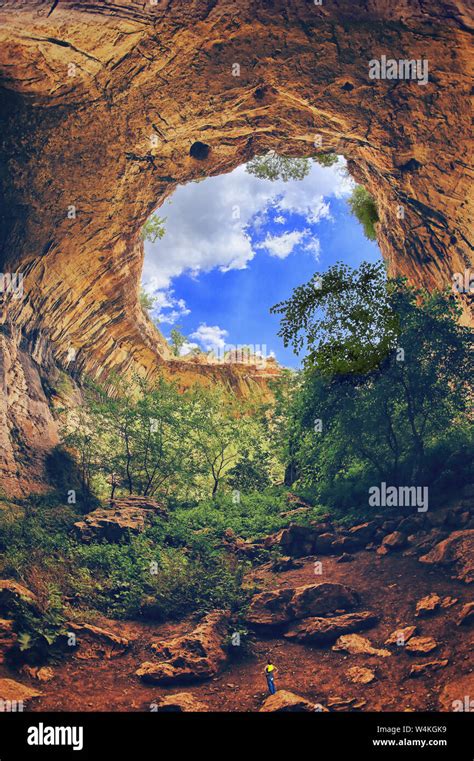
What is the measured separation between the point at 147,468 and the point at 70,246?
9848 mm

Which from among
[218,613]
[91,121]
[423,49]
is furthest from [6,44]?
[218,613]

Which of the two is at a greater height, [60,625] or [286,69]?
[286,69]

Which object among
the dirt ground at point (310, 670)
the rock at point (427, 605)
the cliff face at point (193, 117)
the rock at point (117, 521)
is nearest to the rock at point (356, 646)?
the dirt ground at point (310, 670)

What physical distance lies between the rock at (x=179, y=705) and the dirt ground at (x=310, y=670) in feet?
0.71

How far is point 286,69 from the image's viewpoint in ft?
45.3

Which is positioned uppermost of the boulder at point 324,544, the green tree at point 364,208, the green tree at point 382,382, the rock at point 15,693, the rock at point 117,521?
the green tree at point 364,208

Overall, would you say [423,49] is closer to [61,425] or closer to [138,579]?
[138,579]

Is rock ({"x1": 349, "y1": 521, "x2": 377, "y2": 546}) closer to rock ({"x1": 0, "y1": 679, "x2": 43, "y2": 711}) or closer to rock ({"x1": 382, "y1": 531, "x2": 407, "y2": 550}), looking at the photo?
rock ({"x1": 382, "y1": 531, "x2": 407, "y2": 550})

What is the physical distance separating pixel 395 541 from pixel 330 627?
382cm

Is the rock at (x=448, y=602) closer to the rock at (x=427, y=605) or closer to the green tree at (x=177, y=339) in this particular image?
the rock at (x=427, y=605)

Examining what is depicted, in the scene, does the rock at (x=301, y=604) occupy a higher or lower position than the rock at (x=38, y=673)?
higher

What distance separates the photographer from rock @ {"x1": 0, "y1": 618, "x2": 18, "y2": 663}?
28.9 feet

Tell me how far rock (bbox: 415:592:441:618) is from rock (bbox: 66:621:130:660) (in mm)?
6342

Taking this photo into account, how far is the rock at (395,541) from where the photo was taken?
12719mm
